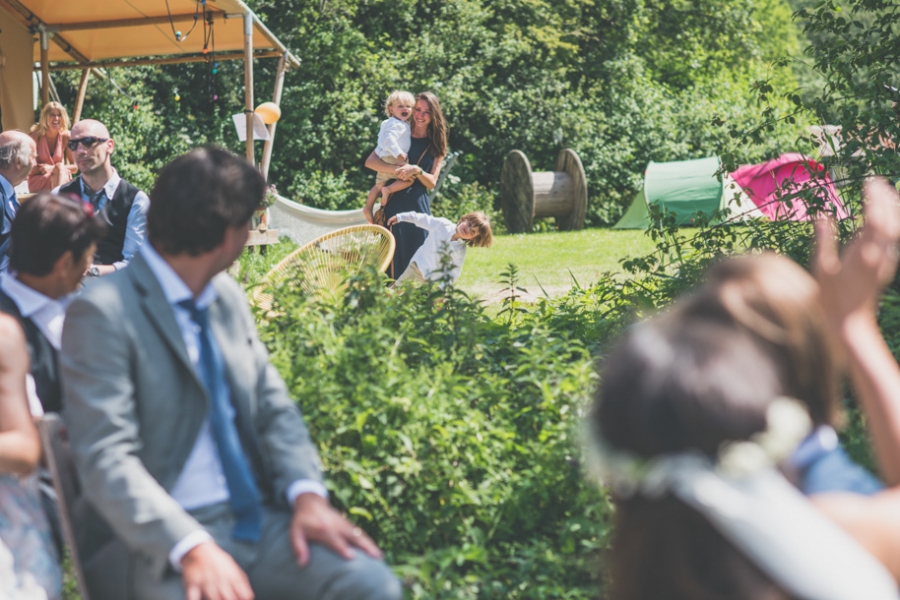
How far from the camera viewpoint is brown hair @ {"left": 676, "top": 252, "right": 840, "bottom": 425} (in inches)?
54.9

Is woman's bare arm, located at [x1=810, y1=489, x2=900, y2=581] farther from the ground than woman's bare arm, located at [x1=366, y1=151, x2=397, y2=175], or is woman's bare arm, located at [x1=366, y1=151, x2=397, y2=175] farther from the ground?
woman's bare arm, located at [x1=810, y1=489, x2=900, y2=581]

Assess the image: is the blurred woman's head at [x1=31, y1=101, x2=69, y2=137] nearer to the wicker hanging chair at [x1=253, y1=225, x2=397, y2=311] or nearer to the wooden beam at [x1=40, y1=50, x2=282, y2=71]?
the wooden beam at [x1=40, y1=50, x2=282, y2=71]

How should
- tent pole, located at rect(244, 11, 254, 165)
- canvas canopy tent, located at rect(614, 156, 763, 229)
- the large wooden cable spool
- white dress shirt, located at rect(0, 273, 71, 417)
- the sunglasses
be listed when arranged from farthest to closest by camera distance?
the large wooden cable spool
canvas canopy tent, located at rect(614, 156, 763, 229)
tent pole, located at rect(244, 11, 254, 165)
the sunglasses
white dress shirt, located at rect(0, 273, 71, 417)

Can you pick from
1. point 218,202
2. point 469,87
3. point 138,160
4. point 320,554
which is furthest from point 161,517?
point 469,87

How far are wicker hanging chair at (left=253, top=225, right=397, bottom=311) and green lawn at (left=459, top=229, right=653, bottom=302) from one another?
9.54 ft

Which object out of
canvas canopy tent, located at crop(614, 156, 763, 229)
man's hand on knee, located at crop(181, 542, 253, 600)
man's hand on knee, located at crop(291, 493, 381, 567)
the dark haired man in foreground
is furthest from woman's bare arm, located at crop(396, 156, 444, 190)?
canvas canopy tent, located at crop(614, 156, 763, 229)

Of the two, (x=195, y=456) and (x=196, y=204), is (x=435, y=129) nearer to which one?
(x=196, y=204)

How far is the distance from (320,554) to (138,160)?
14446 millimetres

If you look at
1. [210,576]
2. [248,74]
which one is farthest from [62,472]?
[248,74]

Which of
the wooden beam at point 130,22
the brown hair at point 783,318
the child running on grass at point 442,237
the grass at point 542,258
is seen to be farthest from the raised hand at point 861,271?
the wooden beam at point 130,22

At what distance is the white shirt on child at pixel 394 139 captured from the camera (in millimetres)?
7344

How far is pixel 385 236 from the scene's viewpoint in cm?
543

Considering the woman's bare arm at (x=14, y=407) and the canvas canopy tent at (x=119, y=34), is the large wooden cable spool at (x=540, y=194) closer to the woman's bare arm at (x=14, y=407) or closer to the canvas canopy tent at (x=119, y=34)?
the canvas canopy tent at (x=119, y=34)

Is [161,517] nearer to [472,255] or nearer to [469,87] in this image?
[472,255]
